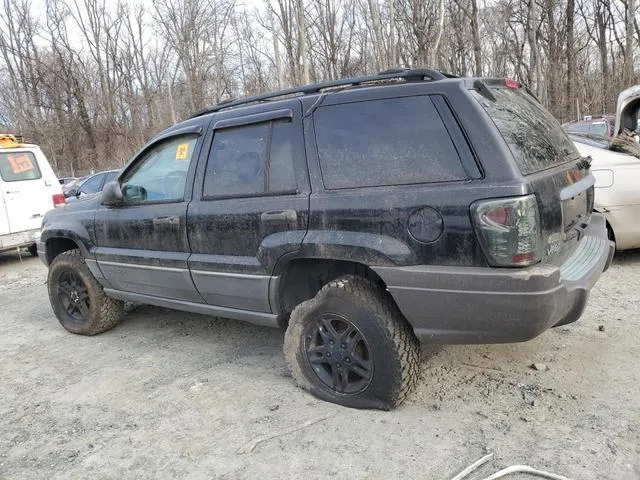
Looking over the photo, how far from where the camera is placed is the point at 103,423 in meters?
3.22

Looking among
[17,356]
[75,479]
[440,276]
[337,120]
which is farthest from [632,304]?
[17,356]

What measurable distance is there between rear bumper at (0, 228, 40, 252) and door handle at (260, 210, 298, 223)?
665 centimetres

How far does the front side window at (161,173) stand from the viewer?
3904mm

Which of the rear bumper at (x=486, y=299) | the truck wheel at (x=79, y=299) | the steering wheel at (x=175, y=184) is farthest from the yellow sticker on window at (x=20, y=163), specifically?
the rear bumper at (x=486, y=299)

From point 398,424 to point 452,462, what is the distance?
0.42 m

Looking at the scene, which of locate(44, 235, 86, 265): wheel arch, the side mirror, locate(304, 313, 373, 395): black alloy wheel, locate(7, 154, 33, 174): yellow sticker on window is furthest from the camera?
locate(7, 154, 33, 174): yellow sticker on window

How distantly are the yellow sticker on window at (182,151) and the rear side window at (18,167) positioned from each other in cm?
624

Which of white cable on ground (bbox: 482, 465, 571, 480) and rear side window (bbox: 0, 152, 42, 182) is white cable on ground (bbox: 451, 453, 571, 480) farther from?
rear side window (bbox: 0, 152, 42, 182)

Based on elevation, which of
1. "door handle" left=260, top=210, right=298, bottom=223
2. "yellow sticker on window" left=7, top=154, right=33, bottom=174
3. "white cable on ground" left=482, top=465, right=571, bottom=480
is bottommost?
"white cable on ground" left=482, top=465, right=571, bottom=480

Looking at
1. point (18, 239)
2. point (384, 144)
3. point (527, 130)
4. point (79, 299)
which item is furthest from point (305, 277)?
point (18, 239)

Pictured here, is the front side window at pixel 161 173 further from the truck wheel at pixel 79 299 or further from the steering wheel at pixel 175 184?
the truck wheel at pixel 79 299

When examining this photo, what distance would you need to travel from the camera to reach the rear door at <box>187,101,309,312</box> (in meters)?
3.23

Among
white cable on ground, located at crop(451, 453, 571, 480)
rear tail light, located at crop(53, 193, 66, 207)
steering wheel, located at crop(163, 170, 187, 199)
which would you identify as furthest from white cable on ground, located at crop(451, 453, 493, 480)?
rear tail light, located at crop(53, 193, 66, 207)

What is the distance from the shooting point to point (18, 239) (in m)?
8.67
